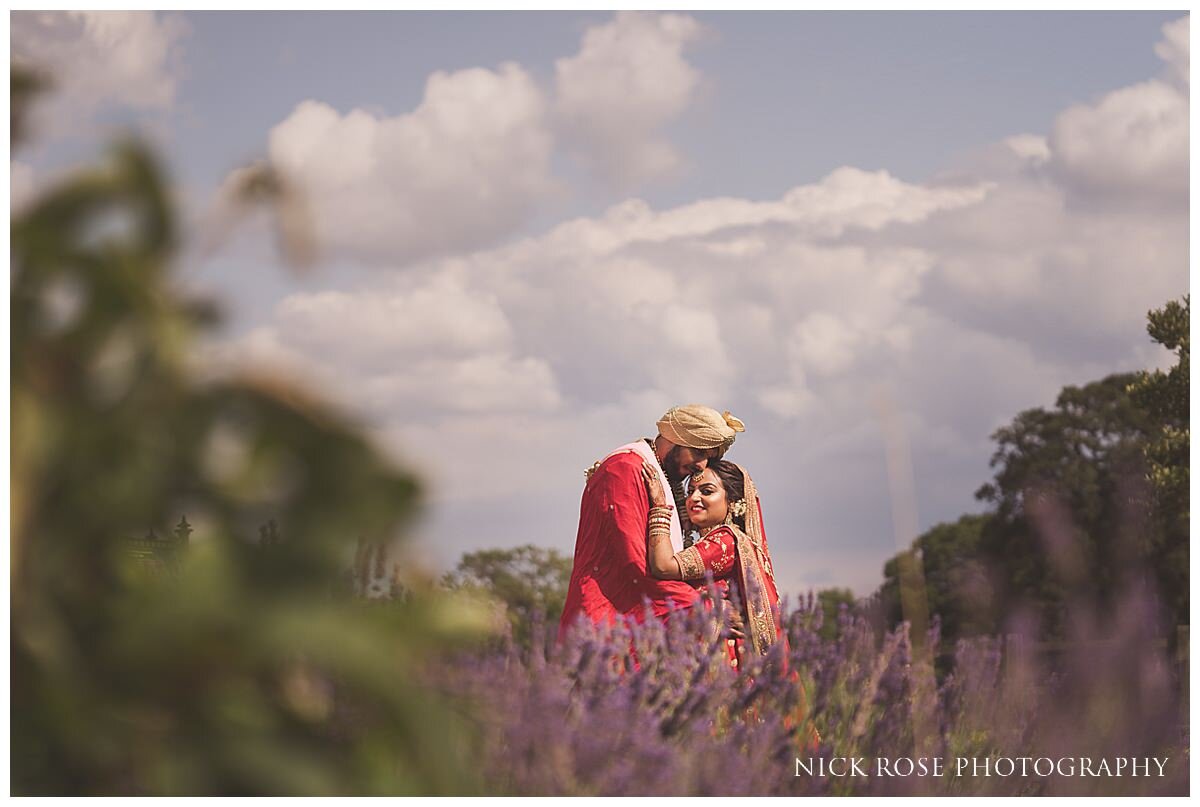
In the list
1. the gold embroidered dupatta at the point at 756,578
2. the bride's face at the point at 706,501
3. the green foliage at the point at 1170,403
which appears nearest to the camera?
the gold embroidered dupatta at the point at 756,578

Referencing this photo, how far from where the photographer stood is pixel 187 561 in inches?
50.0

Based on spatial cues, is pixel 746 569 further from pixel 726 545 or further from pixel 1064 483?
pixel 1064 483

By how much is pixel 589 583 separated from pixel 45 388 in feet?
14.8

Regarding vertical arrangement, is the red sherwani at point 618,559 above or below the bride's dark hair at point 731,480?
below

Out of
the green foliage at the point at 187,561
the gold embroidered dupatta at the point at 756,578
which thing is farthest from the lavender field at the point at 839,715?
the green foliage at the point at 187,561

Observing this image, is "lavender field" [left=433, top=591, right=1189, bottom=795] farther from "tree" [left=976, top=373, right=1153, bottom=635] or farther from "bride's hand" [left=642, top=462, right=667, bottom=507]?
"tree" [left=976, top=373, right=1153, bottom=635]

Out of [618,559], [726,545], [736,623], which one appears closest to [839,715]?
[736,623]

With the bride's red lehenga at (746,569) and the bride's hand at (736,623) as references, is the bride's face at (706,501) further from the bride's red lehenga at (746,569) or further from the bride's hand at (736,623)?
the bride's hand at (736,623)

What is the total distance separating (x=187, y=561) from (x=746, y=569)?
4.56m

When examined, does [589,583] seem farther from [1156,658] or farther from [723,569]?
[1156,658]

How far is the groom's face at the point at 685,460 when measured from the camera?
593 cm

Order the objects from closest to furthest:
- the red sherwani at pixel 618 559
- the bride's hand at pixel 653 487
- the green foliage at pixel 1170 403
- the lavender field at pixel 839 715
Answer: the lavender field at pixel 839 715 < the red sherwani at pixel 618 559 < the bride's hand at pixel 653 487 < the green foliage at pixel 1170 403

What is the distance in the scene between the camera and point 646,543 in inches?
222

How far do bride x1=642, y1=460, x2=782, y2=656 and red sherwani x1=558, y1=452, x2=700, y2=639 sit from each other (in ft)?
0.18
